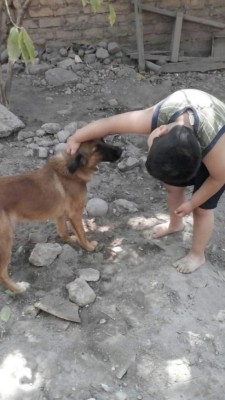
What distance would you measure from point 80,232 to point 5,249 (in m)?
0.73

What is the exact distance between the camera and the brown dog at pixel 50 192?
3.34 metres

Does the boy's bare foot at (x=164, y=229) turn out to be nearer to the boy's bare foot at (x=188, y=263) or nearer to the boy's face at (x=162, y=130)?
the boy's bare foot at (x=188, y=263)

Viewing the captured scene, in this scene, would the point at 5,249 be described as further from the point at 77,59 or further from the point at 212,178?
the point at 77,59

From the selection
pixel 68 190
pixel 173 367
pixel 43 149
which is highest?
pixel 68 190

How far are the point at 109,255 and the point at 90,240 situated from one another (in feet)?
0.86

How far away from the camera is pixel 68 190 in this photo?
12.1 feet

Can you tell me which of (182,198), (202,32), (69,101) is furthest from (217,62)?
A: (182,198)

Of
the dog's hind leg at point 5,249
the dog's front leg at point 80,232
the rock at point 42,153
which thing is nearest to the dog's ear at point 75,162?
the dog's front leg at point 80,232

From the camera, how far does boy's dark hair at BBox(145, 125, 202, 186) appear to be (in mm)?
2576

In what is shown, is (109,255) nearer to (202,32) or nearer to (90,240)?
(90,240)

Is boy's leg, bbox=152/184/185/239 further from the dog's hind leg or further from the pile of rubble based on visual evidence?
the pile of rubble

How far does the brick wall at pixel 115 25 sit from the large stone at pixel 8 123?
261 cm

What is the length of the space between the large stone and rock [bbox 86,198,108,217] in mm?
1675

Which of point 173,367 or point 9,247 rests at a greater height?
point 9,247
